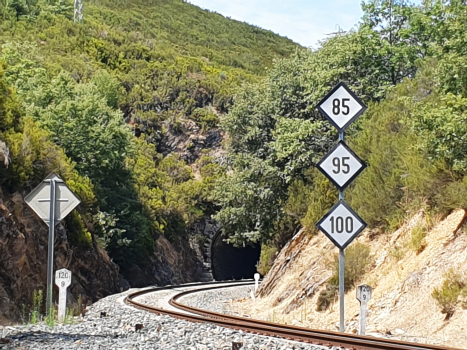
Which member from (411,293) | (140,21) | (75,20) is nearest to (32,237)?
(411,293)

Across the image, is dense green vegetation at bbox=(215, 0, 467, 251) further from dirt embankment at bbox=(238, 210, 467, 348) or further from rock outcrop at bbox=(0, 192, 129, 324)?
rock outcrop at bbox=(0, 192, 129, 324)

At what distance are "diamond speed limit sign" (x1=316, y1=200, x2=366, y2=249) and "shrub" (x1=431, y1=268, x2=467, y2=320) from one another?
384cm

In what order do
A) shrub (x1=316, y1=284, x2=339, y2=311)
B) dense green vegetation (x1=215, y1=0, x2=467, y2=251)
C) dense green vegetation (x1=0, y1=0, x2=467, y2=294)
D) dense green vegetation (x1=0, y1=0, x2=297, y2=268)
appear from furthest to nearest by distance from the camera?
dense green vegetation (x1=0, y1=0, x2=297, y2=268)
shrub (x1=316, y1=284, x2=339, y2=311)
dense green vegetation (x1=0, y1=0, x2=467, y2=294)
dense green vegetation (x1=215, y1=0, x2=467, y2=251)

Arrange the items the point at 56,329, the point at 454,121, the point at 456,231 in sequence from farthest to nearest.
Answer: the point at 456,231 < the point at 454,121 < the point at 56,329

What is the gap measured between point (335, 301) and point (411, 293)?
317 centimetres

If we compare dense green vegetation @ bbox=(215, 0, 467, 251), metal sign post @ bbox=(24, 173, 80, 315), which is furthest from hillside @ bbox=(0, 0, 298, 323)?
metal sign post @ bbox=(24, 173, 80, 315)

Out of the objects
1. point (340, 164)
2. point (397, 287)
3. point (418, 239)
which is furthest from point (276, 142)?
point (340, 164)

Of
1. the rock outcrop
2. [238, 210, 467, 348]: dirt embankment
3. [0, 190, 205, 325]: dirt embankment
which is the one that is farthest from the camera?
[0, 190, 205, 325]: dirt embankment

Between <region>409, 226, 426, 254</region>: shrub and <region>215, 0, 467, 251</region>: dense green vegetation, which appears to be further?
<region>409, 226, 426, 254</region>: shrub

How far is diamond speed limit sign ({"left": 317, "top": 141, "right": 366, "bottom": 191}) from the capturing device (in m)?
8.66

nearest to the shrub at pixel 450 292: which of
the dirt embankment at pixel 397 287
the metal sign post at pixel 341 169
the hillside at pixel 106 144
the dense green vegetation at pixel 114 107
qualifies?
the dirt embankment at pixel 397 287

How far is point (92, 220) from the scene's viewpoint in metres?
35.4

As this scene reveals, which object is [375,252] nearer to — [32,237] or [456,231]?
[456,231]

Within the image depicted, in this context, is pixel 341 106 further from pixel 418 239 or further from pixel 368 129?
pixel 368 129
